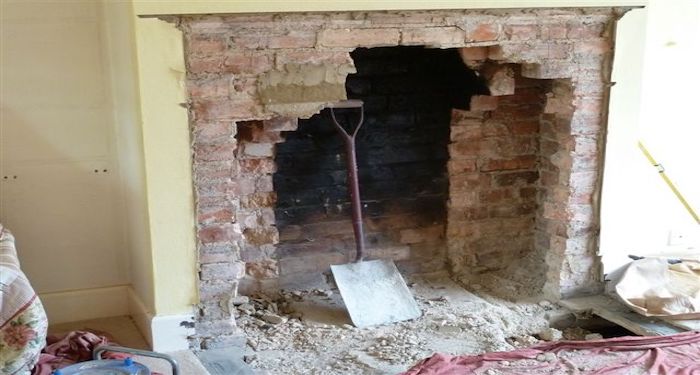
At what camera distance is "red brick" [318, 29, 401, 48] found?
9.41ft

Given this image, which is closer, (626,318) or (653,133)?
(626,318)

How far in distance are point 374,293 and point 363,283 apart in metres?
0.07

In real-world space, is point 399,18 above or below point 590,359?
above

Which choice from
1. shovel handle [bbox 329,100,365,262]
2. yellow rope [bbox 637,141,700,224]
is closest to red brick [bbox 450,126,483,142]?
shovel handle [bbox 329,100,365,262]

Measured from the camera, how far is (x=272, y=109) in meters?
2.90

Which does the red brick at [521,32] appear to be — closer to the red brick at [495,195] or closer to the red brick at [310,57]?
the red brick at [310,57]

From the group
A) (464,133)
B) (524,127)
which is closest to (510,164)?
(524,127)

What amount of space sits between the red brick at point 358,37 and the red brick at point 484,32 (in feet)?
1.01

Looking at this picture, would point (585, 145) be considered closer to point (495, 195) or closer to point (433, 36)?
point (495, 195)

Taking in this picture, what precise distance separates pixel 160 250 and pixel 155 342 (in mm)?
361

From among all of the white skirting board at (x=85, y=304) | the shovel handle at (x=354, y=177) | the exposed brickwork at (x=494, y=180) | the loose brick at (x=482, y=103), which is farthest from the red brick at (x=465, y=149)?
the white skirting board at (x=85, y=304)

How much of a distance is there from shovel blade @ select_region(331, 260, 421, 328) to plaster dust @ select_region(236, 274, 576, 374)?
0.05 meters

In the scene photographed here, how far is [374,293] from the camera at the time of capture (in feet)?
11.2

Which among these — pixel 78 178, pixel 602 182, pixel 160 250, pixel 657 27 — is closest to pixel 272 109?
pixel 160 250
